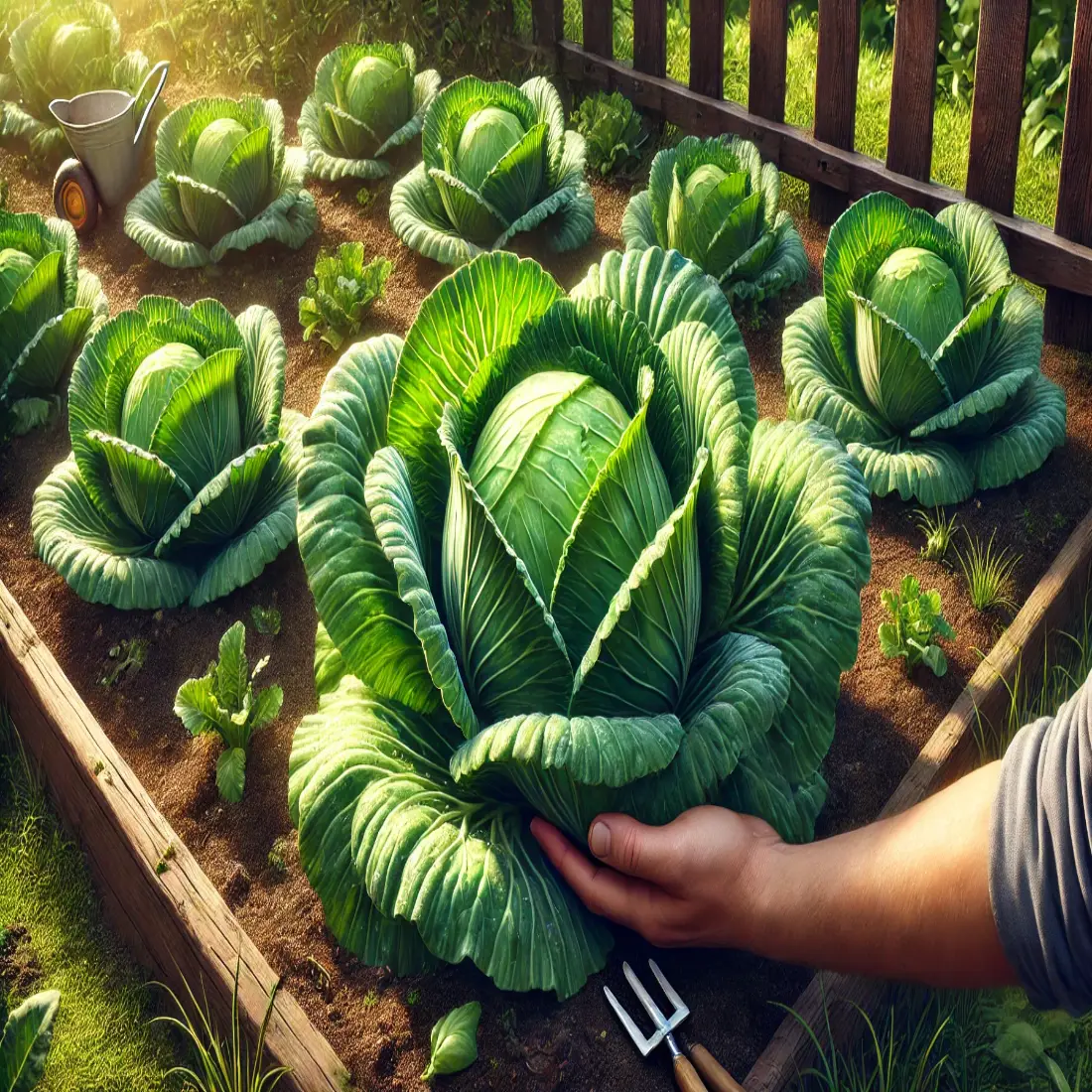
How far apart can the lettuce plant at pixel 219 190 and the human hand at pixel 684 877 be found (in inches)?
123

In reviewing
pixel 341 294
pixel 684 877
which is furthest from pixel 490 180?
pixel 684 877

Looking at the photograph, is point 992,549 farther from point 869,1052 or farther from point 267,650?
point 267,650

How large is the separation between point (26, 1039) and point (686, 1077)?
1.30 meters

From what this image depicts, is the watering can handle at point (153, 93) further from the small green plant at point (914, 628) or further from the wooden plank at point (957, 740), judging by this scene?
the wooden plank at point (957, 740)

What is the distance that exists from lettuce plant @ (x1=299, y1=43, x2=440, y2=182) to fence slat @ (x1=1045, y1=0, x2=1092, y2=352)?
2.56 m

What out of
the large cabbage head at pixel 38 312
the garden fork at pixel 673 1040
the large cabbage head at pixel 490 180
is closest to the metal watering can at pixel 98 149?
the large cabbage head at pixel 38 312

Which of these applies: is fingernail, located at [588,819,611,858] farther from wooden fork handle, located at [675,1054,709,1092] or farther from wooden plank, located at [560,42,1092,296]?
wooden plank, located at [560,42,1092,296]

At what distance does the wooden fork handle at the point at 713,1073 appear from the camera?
239 cm

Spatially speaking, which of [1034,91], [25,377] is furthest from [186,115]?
[1034,91]

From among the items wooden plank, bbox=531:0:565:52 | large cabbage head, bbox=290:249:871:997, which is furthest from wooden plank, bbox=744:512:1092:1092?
wooden plank, bbox=531:0:565:52

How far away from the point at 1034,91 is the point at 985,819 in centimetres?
472

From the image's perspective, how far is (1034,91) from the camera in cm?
548

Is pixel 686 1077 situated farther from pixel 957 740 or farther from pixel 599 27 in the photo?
pixel 599 27

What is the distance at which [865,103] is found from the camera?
18.0 feet
